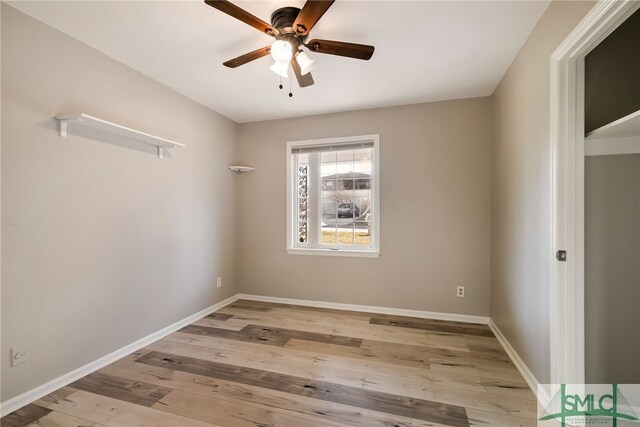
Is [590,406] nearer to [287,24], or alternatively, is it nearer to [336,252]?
[336,252]

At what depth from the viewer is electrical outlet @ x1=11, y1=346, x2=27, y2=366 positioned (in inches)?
64.2

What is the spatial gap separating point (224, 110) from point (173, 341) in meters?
2.64

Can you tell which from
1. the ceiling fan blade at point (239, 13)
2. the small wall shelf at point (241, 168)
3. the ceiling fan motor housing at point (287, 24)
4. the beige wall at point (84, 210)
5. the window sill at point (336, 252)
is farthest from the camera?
the small wall shelf at point (241, 168)

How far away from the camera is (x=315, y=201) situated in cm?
355

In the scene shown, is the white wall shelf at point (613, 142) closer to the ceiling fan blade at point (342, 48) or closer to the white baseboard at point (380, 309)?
the ceiling fan blade at point (342, 48)

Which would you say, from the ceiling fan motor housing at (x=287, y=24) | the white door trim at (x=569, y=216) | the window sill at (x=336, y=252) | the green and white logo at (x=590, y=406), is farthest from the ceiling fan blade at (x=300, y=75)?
the green and white logo at (x=590, y=406)

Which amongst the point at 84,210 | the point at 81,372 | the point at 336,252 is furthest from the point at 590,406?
the point at 84,210

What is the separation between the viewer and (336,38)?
1948 millimetres

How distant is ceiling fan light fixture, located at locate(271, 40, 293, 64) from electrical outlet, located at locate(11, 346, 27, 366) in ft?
8.01

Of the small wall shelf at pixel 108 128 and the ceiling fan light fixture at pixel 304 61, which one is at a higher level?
the ceiling fan light fixture at pixel 304 61

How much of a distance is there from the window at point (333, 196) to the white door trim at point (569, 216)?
5.92ft

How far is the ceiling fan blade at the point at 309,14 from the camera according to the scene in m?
1.29

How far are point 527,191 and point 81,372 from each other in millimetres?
3587

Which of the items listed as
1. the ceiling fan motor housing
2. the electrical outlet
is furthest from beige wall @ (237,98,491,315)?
the electrical outlet
